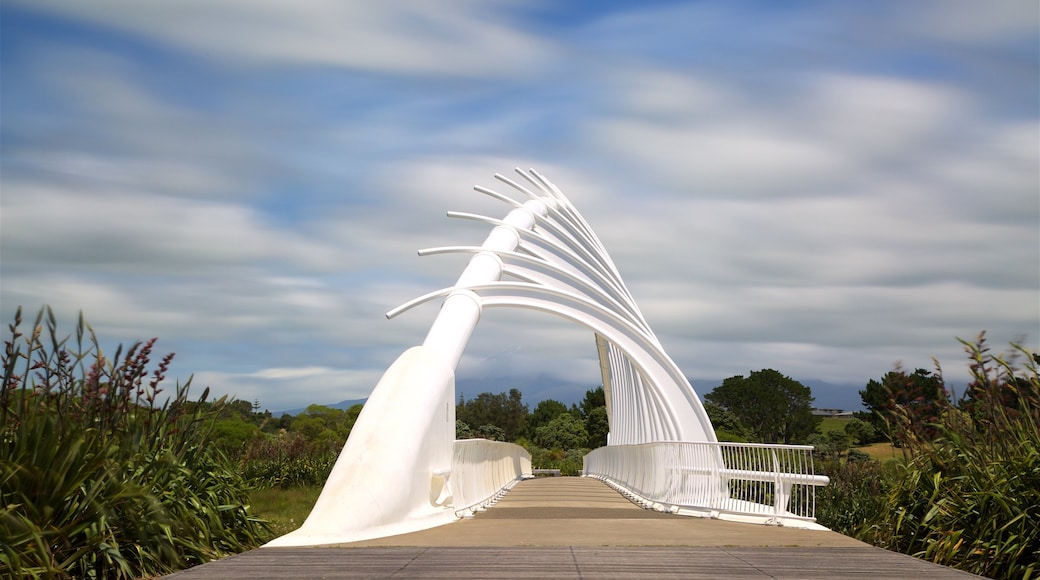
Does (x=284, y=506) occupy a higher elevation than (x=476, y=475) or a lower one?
lower

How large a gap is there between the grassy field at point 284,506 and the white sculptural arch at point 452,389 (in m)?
1.29

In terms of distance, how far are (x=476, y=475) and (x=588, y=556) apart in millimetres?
8747

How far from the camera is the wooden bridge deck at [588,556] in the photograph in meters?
7.64

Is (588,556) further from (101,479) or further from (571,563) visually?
(101,479)

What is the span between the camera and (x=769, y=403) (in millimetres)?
86000

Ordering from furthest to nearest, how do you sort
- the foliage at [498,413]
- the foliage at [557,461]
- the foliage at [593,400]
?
the foliage at [498,413] → the foliage at [593,400] → the foliage at [557,461]

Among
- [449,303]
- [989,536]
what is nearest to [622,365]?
[449,303]

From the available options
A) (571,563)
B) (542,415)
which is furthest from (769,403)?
(571,563)

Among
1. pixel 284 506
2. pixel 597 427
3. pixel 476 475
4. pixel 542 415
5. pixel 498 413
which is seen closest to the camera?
pixel 284 506

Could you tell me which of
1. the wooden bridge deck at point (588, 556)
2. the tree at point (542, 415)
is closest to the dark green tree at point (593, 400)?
the tree at point (542, 415)

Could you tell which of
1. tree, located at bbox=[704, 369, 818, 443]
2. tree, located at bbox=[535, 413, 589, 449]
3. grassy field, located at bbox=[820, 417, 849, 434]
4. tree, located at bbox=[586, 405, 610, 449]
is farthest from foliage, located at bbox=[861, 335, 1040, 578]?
grassy field, located at bbox=[820, 417, 849, 434]

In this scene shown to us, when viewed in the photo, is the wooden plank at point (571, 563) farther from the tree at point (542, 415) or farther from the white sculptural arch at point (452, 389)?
the tree at point (542, 415)

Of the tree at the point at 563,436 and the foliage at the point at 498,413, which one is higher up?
the foliage at the point at 498,413

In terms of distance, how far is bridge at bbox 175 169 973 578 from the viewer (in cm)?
832
